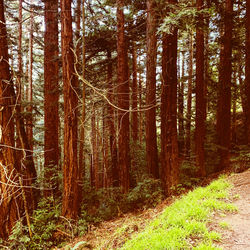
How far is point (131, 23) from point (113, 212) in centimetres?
1041

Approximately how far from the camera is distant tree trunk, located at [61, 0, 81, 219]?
586 cm

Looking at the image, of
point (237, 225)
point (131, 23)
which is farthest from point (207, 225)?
point (131, 23)

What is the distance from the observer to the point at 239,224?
4.04 metres

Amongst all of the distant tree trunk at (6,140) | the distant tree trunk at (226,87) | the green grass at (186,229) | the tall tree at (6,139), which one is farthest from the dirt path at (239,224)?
the distant tree trunk at (226,87)

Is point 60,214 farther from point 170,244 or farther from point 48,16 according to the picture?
point 48,16

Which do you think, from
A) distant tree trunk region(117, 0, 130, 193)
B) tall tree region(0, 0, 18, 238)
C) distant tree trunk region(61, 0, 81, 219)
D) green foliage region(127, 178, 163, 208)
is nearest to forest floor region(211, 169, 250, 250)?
green foliage region(127, 178, 163, 208)

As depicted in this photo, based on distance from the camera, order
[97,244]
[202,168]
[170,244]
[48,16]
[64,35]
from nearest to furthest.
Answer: [170,244] → [97,244] → [64,35] → [48,16] → [202,168]

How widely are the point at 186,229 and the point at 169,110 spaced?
3976 millimetres

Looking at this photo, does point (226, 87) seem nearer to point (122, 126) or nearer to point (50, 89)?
point (122, 126)

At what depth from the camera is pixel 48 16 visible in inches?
362

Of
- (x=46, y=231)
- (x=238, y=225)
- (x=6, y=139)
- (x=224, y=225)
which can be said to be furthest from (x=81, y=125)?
(x=238, y=225)

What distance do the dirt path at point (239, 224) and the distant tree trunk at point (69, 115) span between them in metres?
4.12

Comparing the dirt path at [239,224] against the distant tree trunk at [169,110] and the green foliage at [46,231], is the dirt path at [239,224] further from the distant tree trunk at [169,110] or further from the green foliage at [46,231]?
the green foliage at [46,231]

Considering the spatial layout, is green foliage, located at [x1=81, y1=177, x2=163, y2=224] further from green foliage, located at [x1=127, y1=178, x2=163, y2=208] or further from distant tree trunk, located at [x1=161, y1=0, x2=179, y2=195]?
distant tree trunk, located at [x1=161, y1=0, x2=179, y2=195]
